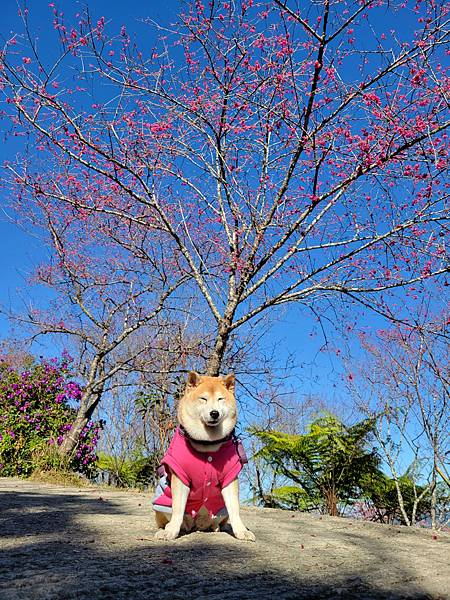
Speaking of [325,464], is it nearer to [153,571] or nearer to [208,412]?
[208,412]

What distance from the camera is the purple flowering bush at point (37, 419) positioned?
1069 cm

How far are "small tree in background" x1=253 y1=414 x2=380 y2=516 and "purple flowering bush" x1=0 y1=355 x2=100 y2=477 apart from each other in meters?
3.74

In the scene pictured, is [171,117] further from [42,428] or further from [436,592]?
[436,592]

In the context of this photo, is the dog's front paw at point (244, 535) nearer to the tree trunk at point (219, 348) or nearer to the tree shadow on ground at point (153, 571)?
the tree shadow on ground at point (153, 571)

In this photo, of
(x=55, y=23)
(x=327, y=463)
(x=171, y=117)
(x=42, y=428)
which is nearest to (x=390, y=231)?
(x=171, y=117)

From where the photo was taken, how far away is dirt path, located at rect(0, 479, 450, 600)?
235cm

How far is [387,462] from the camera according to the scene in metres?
9.65

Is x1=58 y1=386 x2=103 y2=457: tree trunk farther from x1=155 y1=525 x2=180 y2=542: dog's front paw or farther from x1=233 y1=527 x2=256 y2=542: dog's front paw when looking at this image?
x1=233 y1=527 x2=256 y2=542: dog's front paw

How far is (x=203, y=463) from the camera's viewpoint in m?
3.66

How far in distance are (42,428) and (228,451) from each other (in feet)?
27.6

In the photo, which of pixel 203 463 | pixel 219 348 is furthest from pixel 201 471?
pixel 219 348

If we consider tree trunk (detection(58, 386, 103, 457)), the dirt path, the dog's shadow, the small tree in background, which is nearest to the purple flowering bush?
tree trunk (detection(58, 386, 103, 457))

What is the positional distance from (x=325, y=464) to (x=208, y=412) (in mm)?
6931

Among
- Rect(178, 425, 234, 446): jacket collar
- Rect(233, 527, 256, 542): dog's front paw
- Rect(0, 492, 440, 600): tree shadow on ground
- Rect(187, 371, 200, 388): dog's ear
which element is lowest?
Rect(0, 492, 440, 600): tree shadow on ground
